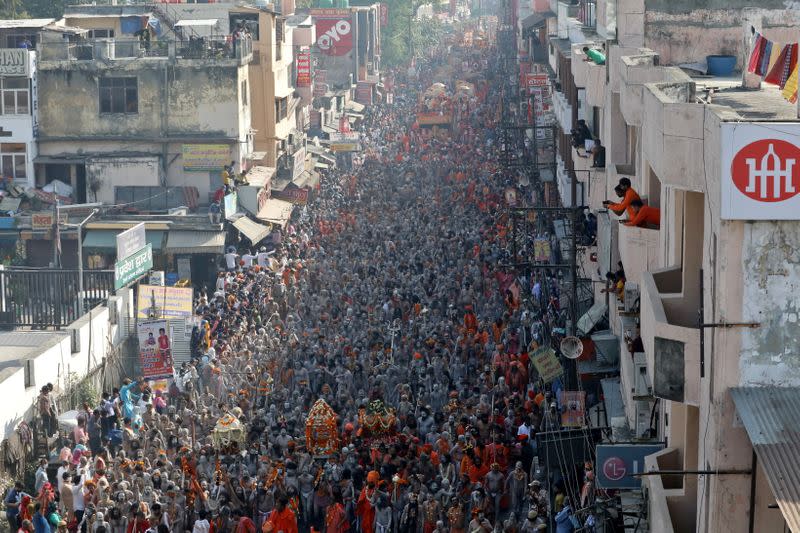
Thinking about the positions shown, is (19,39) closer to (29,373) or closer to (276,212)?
(276,212)

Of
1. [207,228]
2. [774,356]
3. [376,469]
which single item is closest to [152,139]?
[207,228]

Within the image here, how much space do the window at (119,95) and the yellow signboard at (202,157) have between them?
6.77 feet

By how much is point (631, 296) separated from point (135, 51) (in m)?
27.0

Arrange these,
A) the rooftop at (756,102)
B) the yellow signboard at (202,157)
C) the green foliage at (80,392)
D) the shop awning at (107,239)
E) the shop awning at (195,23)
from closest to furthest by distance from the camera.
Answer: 1. the rooftop at (756,102)
2. the green foliage at (80,392)
3. the shop awning at (107,239)
4. the yellow signboard at (202,157)
5. the shop awning at (195,23)

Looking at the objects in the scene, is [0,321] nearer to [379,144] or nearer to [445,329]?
[445,329]

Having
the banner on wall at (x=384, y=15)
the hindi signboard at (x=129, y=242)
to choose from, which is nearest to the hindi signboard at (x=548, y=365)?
the hindi signboard at (x=129, y=242)

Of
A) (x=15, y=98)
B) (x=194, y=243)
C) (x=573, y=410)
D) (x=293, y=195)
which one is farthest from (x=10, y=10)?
(x=573, y=410)

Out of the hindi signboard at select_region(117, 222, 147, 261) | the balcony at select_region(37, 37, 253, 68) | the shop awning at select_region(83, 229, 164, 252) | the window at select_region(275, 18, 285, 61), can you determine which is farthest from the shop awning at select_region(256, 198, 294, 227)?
the hindi signboard at select_region(117, 222, 147, 261)

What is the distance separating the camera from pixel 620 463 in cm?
1614

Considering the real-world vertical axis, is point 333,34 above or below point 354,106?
above

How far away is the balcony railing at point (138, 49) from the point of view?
43.6 metres

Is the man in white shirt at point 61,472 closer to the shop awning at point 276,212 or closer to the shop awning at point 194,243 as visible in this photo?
the shop awning at point 194,243

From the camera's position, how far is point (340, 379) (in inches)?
1066

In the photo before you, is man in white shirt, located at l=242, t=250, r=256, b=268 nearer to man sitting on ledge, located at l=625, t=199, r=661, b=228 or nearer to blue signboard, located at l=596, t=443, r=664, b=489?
man sitting on ledge, located at l=625, t=199, r=661, b=228
